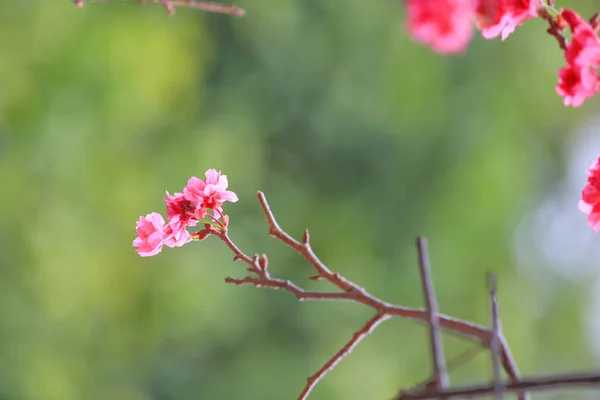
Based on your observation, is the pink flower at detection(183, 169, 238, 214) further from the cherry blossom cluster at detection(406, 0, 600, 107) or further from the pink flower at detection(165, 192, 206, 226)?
the cherry blossom cluster at detection(406, 0, 600, 107)

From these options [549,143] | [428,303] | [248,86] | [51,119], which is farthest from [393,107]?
[428,303]

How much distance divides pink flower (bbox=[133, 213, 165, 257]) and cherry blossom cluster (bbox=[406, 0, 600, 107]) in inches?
7.7

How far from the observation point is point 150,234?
407 mm

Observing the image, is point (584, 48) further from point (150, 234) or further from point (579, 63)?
point (150, 234)

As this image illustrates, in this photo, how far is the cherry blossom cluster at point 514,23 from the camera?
0.37 meters

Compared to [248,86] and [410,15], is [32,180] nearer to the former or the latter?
[248,86]

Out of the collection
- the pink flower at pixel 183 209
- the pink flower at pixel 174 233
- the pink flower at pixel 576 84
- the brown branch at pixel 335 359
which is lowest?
the brown branch at pixel 335 359

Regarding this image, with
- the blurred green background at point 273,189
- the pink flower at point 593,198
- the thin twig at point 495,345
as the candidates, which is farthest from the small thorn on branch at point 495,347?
the blurred green background at point 273,189

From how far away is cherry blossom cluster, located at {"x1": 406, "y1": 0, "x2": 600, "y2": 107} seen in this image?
366 millimetres

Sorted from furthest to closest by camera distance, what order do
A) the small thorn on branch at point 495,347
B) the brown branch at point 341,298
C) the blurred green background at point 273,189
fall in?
the blurred green background at point 273,189 < the brown branch at point 341,298 < the small thorn on branch at point 495,347

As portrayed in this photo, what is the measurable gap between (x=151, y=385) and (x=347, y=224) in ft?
1.95

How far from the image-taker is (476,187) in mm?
1677

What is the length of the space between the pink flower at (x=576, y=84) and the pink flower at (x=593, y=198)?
0.04 metres

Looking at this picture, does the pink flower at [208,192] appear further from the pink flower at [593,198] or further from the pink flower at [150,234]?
the pink flower at [593,198]
